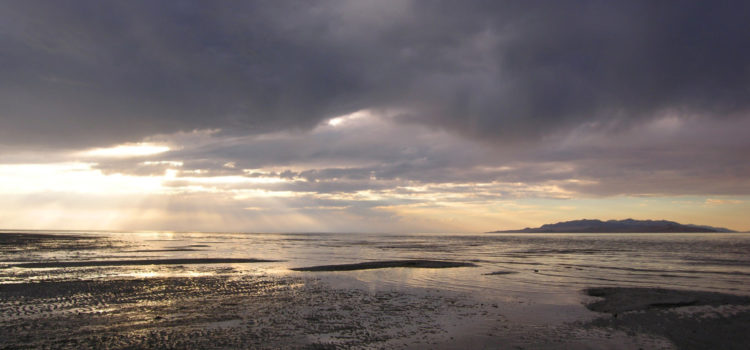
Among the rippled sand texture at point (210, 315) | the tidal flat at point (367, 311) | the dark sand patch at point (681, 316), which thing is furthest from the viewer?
the dark sand patch at point (681, 316)

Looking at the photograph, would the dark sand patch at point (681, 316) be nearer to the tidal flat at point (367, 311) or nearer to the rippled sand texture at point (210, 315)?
the tidal flat at point (367, 311)

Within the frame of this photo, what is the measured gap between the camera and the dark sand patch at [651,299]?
20078 millimetres

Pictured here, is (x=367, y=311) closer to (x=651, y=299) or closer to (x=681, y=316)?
(x=681, y=316)

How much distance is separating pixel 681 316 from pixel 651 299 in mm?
3876

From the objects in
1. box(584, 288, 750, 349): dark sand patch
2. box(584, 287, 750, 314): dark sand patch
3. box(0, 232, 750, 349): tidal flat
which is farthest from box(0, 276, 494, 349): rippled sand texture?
box(584, 287, 750, 314): dark sand patch

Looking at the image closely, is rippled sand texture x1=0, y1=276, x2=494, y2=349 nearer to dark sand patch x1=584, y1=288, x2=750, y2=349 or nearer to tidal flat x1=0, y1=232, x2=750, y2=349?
tidal flat x1=0, y1=232, x2=750, y2=349

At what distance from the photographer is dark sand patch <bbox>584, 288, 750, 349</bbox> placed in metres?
14.5

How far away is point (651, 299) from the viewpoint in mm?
21672

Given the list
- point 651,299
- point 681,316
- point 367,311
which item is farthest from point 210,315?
point 651,299

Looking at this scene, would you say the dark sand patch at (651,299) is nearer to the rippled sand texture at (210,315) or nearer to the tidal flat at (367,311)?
the tidal flat at (367,311)

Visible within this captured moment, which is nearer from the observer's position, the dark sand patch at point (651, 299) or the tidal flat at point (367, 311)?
the tidal flat at point (367, 311)

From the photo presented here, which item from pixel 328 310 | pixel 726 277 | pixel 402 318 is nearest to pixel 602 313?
pixel 402 318

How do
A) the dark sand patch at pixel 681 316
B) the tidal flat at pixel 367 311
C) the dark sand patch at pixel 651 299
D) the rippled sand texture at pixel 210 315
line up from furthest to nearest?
1. the dark sand patch at pixel 651 299
2. the dark sand patch at pixel 681 316
3. the tidal flat at pixel 367 311
4. the rippled sand texture at pixel 210 315

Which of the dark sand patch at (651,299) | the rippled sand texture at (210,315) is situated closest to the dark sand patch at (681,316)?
the dark sand patch at (651,299)
